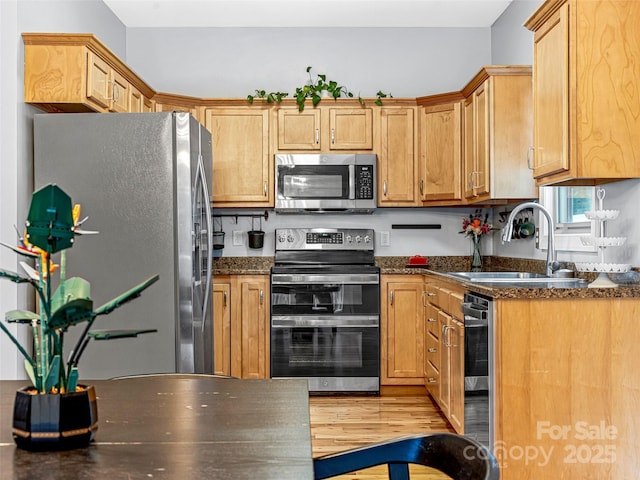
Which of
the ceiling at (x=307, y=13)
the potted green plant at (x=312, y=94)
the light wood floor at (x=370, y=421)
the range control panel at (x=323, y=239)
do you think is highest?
the ceiling at (x=307, y=13)

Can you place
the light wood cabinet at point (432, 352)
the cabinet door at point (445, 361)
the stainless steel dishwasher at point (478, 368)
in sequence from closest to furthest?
the stainless steel dishwasher at point (478, 368), the cabinet door at point (445, 361), the light wood cabinet at point (432, 352)

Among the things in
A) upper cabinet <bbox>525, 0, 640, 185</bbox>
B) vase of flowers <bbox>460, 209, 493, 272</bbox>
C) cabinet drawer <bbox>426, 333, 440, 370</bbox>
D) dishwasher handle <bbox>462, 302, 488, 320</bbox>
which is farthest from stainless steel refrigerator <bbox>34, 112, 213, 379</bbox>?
vase of flowers <bbox>460, 209, 493, 272</bbox>

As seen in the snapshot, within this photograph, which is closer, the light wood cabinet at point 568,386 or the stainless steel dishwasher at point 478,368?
the light wood cabinet at point 568,386

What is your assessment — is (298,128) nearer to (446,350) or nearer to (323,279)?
(323,279)

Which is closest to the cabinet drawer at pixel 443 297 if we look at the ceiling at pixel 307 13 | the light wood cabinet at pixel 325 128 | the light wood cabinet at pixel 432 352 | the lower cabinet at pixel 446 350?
the lower cabinet at pixel 446 350

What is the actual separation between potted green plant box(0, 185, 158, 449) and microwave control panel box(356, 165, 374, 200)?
3.66 metres

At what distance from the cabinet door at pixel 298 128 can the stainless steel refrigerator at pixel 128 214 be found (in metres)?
1.66

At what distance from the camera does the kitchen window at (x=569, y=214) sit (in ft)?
10.8

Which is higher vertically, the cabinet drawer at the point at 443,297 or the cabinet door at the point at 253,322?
the cabinet drawer at the point at 443,297

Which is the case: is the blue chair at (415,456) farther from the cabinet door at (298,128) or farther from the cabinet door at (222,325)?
the cabinet door at (298,128)

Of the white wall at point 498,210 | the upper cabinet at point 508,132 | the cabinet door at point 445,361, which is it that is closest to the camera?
the white wall at point 498,210

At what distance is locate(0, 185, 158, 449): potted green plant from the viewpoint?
3.33ft

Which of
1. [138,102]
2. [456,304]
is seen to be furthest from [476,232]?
[138,102]

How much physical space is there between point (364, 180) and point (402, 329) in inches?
44.2
